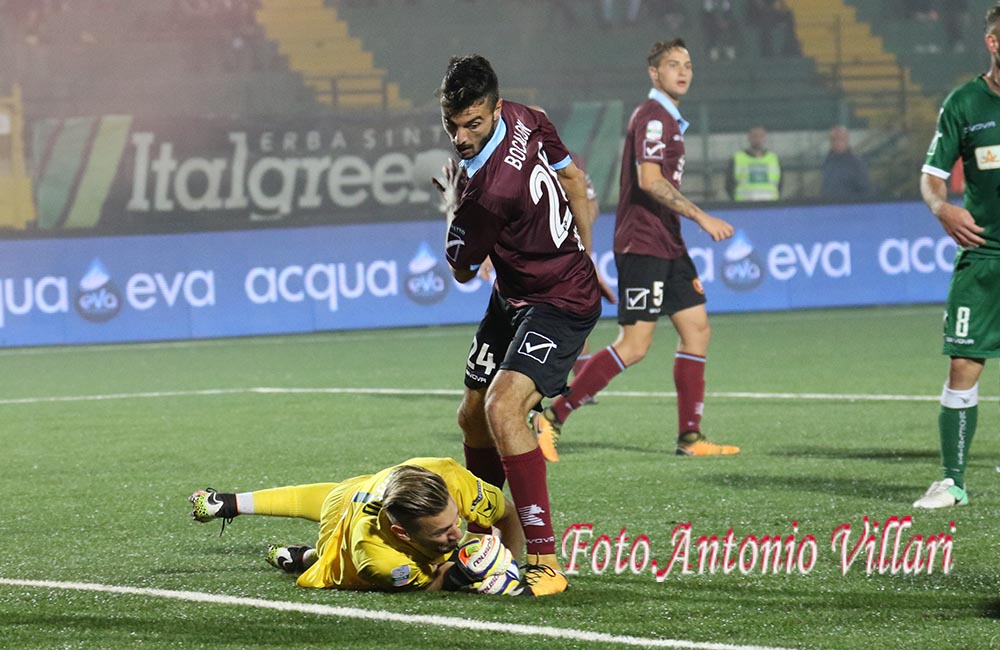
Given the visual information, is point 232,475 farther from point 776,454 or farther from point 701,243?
point 701,243

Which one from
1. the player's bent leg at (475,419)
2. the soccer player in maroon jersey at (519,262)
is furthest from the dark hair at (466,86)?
the player's bent leg at (475,419)

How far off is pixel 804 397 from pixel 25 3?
56.7 feet

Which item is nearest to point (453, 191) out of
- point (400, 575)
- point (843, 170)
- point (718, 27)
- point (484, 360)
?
point (484, 360)

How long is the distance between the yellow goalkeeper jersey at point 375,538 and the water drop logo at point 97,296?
12.4m

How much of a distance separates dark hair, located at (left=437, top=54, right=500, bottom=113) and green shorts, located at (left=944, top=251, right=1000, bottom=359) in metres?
2.52

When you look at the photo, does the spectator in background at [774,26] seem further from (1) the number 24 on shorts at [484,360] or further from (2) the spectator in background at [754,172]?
→ (1) the number 24 on shorts at [484,360]

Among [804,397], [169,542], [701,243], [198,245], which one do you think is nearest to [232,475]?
[169,542]

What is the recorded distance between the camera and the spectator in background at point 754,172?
20.5 metres

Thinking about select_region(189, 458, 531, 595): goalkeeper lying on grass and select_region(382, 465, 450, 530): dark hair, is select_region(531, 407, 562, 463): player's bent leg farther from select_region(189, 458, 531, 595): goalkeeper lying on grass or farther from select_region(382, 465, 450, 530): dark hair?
select_region(382, 465, 450, 530): dark hair

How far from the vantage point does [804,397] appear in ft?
36.4

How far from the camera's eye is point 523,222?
5492 mm

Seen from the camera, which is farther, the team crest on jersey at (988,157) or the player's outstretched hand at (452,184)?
the team crest on jersey at (988,157)

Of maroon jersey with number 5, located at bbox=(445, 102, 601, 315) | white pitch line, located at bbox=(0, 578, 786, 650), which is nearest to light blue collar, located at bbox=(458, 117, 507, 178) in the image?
maroon jersey with number 5, located at bbox=(445, 102, 601, 315)

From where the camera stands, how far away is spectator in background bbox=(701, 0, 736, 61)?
25.0 metres
